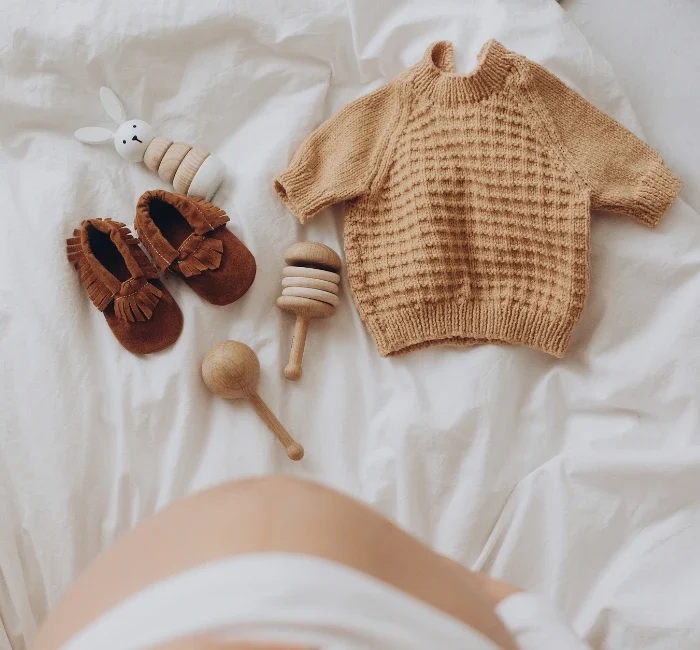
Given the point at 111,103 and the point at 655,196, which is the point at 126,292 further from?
the point at 655,196

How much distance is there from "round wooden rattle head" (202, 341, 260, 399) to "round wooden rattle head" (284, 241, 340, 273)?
0.42 feet

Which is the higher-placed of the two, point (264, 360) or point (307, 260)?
point (307, 260)

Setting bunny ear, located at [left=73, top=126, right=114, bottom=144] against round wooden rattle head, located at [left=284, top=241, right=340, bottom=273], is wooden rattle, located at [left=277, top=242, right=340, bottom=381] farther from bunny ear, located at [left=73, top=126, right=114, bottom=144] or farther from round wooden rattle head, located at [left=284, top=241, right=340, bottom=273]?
bunny ear, located at [left=73, top=126, right=114, bottom=144]

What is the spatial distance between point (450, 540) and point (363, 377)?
0.73 ft

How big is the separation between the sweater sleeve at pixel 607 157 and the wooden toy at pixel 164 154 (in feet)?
1.43

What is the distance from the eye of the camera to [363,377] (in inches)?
32.4

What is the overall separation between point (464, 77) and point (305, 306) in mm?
364

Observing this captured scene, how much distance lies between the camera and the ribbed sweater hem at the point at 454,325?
0.81 metres

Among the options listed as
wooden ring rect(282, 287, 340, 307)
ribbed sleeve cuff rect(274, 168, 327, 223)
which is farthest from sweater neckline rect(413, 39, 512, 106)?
wooden ring rect(282, 287, 340, 307)

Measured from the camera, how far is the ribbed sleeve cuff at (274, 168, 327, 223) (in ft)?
2.70

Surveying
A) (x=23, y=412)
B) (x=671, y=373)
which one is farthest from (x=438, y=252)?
(x=23, y=412)

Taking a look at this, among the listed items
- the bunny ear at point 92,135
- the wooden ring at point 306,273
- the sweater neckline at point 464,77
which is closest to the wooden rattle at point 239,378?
the wooden ring at point 306,273

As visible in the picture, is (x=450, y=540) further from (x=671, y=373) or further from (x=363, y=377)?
(x=671, y=373)

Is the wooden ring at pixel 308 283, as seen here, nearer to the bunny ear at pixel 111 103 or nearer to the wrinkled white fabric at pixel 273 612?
the bunny ear at pixel 111 103
